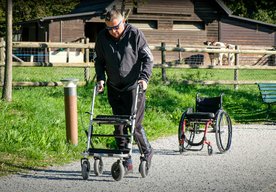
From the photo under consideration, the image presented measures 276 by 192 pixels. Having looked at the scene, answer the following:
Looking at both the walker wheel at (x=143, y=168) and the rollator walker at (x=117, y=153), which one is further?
the walker wheel at (x=143, y=168)

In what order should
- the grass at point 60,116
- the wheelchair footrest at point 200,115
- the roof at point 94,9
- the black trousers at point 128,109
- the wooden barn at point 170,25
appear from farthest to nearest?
the wooden barn at point 170,25
the roof at point 94,9
the wheelchair footrest at point 200,115
the grass at point 60,116
the black trousers at point 128,109

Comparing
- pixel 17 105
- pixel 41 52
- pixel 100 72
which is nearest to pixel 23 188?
pixel 100 72

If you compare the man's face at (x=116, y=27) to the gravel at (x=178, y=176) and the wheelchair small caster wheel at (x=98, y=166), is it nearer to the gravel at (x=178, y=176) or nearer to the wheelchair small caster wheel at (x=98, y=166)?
the wheelchair small caster wheel at (x=98, y=166)

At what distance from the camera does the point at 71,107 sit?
1009cm

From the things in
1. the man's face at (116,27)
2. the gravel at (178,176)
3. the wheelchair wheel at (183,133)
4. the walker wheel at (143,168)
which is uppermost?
the man's face at (116,27)

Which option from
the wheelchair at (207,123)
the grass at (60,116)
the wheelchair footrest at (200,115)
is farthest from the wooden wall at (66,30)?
the wheelchair footrest at (200,115)

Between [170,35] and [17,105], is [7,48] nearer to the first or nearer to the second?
[17,105]

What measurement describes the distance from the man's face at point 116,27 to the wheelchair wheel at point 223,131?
2795 mm

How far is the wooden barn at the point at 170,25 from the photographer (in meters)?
41.9

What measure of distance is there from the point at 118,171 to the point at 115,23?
1.62m

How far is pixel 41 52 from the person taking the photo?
1508 inches

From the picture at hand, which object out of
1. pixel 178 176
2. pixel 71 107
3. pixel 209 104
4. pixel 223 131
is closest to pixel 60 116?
pixel 71 107

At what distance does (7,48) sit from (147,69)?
667 centimetres

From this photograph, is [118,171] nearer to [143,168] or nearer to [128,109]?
[143,168]
